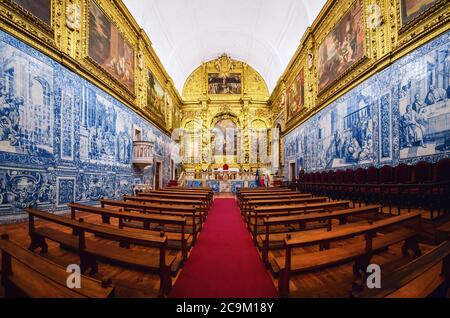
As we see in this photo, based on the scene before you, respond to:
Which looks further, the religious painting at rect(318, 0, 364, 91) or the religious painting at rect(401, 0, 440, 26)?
the religious painting at rect(318, 0, 364, 91)

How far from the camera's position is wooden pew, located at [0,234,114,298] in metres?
1.33

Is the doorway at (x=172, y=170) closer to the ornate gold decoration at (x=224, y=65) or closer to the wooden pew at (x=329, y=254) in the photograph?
the ornate gold decoration at (x=224, y=65)

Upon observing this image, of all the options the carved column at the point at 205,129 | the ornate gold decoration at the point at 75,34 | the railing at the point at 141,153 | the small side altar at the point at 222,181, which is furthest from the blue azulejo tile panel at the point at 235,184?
the ornate gold decoration at the point at 75,34

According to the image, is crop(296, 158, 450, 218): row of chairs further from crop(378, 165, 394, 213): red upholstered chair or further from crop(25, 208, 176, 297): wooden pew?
crop(25, 208, 176, 297): wooden pew

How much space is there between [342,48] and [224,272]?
9.92 m

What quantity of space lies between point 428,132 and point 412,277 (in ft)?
17.7

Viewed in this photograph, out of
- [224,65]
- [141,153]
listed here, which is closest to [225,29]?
[224,65]

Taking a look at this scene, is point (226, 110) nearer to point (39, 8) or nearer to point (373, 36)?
point (373, 36)

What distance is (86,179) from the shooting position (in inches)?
263

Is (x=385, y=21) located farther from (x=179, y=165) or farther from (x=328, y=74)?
(x=179, y=165)

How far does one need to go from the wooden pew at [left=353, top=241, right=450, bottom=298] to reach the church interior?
2 centimetres

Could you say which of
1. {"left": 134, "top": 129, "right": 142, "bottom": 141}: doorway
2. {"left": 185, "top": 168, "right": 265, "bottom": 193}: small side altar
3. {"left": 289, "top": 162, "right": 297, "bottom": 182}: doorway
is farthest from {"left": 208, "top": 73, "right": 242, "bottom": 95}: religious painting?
{"left": 134, "top": 129, "right": 142, "bottom": 141}: doorway

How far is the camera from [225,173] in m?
14.7

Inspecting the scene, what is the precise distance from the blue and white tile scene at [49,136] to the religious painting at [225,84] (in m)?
13.4
